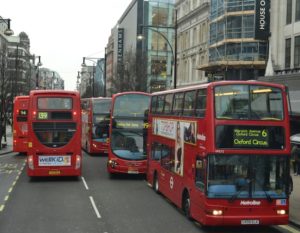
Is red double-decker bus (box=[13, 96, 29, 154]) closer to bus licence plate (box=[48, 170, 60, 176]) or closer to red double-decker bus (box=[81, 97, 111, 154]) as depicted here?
red double-decker bus (box=[81, 97, 111, 154])

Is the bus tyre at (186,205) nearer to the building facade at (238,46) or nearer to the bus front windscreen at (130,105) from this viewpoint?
the bus front windscreen at (130,105)

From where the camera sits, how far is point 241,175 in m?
12.8

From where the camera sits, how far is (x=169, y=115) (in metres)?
17.6

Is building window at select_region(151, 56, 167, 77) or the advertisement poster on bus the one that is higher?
building window at select_region(151, 56, 167, 77)

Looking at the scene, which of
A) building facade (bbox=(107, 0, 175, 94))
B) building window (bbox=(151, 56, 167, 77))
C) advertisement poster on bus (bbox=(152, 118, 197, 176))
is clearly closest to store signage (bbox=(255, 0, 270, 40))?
advertisement poster on bus (bbox=(152, 118, 197, 176))

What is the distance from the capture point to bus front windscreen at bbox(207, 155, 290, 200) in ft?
41.9

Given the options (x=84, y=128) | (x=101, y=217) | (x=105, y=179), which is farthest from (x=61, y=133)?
(x=84, y=128)

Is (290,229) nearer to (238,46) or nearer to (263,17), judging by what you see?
(263,17)

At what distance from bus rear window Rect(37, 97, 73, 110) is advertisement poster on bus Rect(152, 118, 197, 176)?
227 inches

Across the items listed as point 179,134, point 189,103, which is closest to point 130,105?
point 179,134

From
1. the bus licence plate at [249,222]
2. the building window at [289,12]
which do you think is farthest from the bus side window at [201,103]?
the building window at [289,12]

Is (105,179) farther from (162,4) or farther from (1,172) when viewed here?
(162,4)

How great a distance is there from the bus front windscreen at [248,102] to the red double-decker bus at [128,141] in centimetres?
1088

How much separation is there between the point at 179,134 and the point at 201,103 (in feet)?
8.04
